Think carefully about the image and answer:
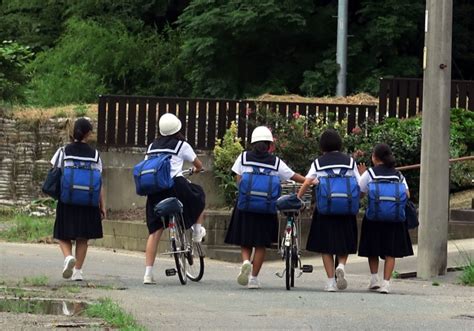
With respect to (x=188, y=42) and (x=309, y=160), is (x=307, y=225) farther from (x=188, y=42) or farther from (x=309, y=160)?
(x=188, y=42)

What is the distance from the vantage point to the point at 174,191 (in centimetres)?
1264

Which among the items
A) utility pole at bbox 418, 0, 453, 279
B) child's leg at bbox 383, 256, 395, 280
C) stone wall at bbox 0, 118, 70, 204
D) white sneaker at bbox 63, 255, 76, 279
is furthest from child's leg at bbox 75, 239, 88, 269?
stone wall at bbox 0, 118, 70, 204

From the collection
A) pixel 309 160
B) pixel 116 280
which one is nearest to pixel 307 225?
pixel 309 160

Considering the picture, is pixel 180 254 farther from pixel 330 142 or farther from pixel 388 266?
pixel 388 266

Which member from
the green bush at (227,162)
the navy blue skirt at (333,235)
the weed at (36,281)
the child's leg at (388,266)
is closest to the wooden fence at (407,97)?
the green bush at (227,162)

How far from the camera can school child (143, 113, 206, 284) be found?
41.3 feet

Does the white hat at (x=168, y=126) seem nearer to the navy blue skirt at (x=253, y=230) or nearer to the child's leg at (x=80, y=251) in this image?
the navy blue skirt at (x=253, y=230)

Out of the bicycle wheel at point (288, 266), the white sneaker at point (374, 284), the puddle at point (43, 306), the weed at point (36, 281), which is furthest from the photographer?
the white sneaker at point (374, 284)

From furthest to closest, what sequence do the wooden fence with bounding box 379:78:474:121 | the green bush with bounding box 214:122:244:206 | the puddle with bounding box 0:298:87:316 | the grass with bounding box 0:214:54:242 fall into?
1. the wooden fence with bounding box 379:78:474:121
2. the grass with bounding box 0:214:54:242
3. the green bush with bounding box 214:122:244:206
4. the puddle with bounding box 0:298:87:316

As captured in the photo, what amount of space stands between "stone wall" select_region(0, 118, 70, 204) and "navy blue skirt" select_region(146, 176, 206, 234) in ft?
34.1

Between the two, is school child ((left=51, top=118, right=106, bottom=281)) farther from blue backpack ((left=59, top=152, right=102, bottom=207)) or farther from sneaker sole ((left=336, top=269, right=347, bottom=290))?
sneaker sole ((left=336, top=269, right=347, bottom=290))

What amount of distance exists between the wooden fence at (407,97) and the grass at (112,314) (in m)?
11.1

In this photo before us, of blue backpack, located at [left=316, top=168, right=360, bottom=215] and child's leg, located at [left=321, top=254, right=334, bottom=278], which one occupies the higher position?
blue backpack, located at [left=316, top=168, right=360, bottom=215]

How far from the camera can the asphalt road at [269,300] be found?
9.50 metres
